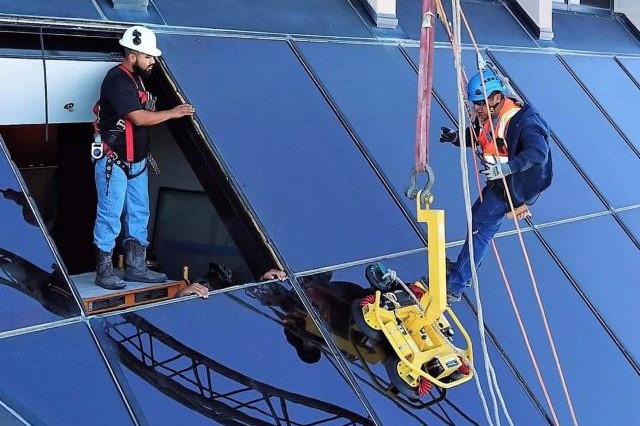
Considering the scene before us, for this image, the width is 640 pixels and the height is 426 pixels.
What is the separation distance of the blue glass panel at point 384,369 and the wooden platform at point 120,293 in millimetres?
1013

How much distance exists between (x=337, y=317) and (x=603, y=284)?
115 inches

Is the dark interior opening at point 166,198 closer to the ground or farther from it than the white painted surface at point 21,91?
closer to the ground

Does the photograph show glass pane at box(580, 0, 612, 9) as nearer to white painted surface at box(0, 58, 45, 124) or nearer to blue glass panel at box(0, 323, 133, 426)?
white painted surface at box(0, 58, 45, 124)

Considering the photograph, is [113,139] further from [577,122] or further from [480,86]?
[577,122]

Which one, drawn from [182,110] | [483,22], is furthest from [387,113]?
[483,22]

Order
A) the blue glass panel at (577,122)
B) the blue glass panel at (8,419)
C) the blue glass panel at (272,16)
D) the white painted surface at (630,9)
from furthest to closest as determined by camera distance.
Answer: the white painted surface at (630,9) < the blue glass panel at (577,122) < the blue glass panel at (272,16) < the blue glass panel at (8,419)

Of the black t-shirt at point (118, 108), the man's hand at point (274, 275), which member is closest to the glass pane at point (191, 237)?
the man's hand at point (274, 275)

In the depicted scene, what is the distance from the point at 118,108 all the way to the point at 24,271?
4.50ft

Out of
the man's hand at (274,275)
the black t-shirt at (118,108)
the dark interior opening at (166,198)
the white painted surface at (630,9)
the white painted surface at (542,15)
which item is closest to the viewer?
the man's hand at (274,275)

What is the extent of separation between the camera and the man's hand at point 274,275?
4629mm

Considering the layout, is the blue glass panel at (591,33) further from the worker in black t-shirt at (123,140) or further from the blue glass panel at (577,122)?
the worker in black t-shirt at (123,140)

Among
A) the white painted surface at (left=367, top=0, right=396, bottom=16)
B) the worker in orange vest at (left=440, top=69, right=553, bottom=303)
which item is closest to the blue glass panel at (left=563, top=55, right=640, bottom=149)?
the white painted surface at (left=367, top=0, right=396, bottom=16)

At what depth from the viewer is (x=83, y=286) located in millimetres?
4961

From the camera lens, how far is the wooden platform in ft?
Result: 15.4
